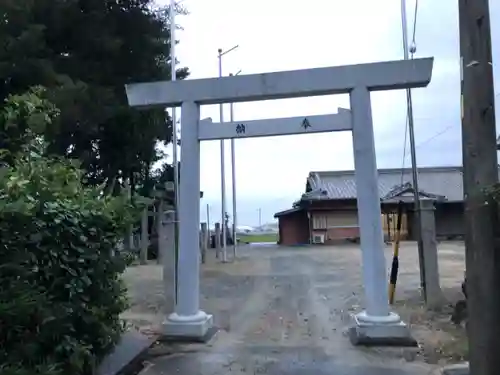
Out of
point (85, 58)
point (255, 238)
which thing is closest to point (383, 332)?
point (85, 58)

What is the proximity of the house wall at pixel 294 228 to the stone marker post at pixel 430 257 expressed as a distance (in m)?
25.3

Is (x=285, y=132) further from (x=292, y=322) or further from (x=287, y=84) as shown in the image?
(x=292, y=322)

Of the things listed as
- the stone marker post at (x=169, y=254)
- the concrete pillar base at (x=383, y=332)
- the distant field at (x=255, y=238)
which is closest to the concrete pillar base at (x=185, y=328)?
the stone marker post at (x=169, y=254)

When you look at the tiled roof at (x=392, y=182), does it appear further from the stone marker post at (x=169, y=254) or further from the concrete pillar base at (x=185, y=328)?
the concrete pillar base at (x=185, y=328)

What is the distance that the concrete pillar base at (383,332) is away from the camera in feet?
20.2

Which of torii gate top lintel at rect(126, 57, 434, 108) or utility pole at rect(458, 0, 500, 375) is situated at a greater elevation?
torii gate top lintel at rect(126, 57, 434, 108)

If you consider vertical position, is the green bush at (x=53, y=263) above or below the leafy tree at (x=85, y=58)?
below

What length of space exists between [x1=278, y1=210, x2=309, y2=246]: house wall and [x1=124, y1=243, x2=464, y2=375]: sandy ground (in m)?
19.8

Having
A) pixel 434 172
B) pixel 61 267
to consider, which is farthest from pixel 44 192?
pixel 434 172

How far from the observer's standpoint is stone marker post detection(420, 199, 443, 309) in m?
8.53

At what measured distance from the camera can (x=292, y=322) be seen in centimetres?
776

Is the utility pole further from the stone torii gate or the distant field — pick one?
the distant field

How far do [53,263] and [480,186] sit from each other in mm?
2978

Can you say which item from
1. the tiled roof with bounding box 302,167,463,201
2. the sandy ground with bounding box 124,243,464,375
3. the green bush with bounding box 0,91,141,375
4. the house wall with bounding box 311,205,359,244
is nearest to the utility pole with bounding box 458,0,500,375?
the sandy ground with bounding box 124,243,464,375
